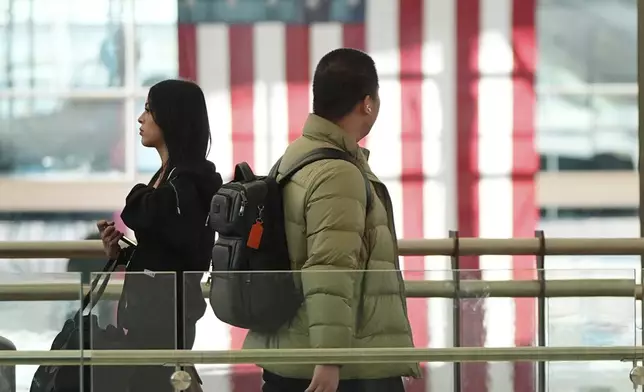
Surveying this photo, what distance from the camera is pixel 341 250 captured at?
220 centimetres

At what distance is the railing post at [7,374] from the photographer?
251 cm

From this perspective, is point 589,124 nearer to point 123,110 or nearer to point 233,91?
point 233,91

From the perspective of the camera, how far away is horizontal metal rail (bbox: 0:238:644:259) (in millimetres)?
3475

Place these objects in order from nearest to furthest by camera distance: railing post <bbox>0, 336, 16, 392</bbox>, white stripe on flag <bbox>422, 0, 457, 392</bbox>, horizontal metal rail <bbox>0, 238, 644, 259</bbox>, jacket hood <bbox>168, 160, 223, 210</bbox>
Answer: railing post <bbox>0, 336, 16, 392</bbox>, jacket hood <bbox>168, 160, 223, 210</bbox>, horizontal metal rail <bbox>0, 238, 644, 259</bbox>, white stripe on flag <bbox>422, 0, 457, 392</bbox>

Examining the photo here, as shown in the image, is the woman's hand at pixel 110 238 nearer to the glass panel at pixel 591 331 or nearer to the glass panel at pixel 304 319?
the glass panel at pixel 304 319

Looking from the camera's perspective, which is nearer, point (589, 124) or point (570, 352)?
point (570, 352)

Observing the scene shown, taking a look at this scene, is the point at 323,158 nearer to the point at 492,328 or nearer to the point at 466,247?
the point at 492,328

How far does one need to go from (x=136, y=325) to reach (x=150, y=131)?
54 centimetres

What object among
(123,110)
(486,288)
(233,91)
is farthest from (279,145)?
(486,288)

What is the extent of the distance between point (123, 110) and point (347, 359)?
285cm

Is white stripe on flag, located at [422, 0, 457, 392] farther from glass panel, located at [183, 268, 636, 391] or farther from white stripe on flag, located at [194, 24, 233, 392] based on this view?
glass panel, located at [183, 268, 636, 391]

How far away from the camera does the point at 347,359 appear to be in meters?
2.31

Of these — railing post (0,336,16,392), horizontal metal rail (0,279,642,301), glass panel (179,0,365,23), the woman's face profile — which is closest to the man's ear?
horizontal metal rail (0,279,642,301)

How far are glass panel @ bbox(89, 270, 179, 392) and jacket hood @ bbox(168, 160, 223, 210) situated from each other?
1.04 feet
